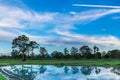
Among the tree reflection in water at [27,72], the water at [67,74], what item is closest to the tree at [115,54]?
the water at [67,74]

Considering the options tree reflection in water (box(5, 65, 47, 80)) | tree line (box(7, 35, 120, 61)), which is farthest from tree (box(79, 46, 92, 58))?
tree reflection in water (box(5, 65, 47, 80))

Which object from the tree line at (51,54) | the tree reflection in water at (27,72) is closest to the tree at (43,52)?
the tree line at (51,54)

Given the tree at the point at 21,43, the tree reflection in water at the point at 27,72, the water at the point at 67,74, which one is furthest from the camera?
the tree at the point at 21,43

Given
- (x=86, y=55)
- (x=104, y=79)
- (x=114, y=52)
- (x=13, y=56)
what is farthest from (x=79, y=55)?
(x=104, y=79)

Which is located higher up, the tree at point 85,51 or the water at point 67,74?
the tree at point 85,51

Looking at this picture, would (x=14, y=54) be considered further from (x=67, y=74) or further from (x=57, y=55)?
(x=67, y=74)

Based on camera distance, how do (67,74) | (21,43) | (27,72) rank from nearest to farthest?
(67,74), (27,72), (21,43)

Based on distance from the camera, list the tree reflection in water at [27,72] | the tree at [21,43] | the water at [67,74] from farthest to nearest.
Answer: the tree at [21,43], the tree reflection in water at [27,72], the water at [67,74]

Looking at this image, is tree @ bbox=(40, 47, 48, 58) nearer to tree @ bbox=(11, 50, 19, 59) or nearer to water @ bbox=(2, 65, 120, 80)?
tree @ bbox=(11, 50, 19, 59)

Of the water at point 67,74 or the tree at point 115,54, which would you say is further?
the tree at point 115,54

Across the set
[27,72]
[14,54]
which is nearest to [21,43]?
[14,54]

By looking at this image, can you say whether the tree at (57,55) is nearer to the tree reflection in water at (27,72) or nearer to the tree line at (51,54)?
the tree line at (51,54)

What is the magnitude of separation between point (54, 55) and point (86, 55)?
32.0 feet

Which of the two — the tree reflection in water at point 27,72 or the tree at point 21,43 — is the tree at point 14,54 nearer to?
the tree at point 21,43
